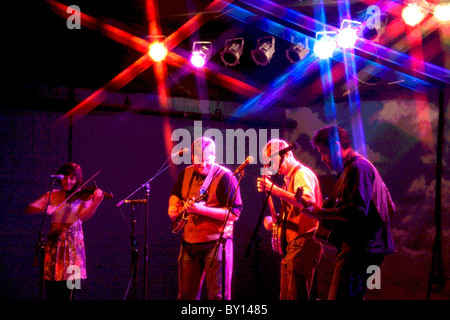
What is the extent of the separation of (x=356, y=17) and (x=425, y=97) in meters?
1.71

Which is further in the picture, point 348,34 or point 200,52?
point 200,52

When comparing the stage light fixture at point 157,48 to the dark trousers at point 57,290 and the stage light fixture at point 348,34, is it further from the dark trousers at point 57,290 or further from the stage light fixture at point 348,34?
the dark trousers at point 57,290

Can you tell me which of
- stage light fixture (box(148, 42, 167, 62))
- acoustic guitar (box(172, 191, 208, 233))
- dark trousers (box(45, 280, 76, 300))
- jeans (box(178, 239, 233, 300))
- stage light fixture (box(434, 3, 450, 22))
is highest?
stage light fixture (box(434, 3, 450, 22))

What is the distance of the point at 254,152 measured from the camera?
7.82 meters

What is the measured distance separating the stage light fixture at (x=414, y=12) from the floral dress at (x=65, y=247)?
15.5ft

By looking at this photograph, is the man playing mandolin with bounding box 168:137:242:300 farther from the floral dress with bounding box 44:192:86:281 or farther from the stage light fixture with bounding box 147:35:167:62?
the stage light fixture with bounding box 147:35:167:62

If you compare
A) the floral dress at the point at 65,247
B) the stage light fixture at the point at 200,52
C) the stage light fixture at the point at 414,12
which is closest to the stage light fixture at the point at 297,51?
the stage light fixture at the point at 200,52

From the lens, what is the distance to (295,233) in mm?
4758

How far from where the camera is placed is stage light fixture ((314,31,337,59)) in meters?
5.72

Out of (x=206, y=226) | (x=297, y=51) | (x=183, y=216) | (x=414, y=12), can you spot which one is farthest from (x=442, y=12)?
(x=183, y=216)

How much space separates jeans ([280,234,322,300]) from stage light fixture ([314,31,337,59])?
271cm

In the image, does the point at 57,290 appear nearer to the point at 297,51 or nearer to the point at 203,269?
the point at 203,269

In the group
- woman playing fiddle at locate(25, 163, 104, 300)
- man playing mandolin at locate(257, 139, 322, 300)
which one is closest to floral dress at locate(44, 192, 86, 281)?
woman playing fiddle at locate(25, 163, 104, 300)

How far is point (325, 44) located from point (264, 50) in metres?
0.84
